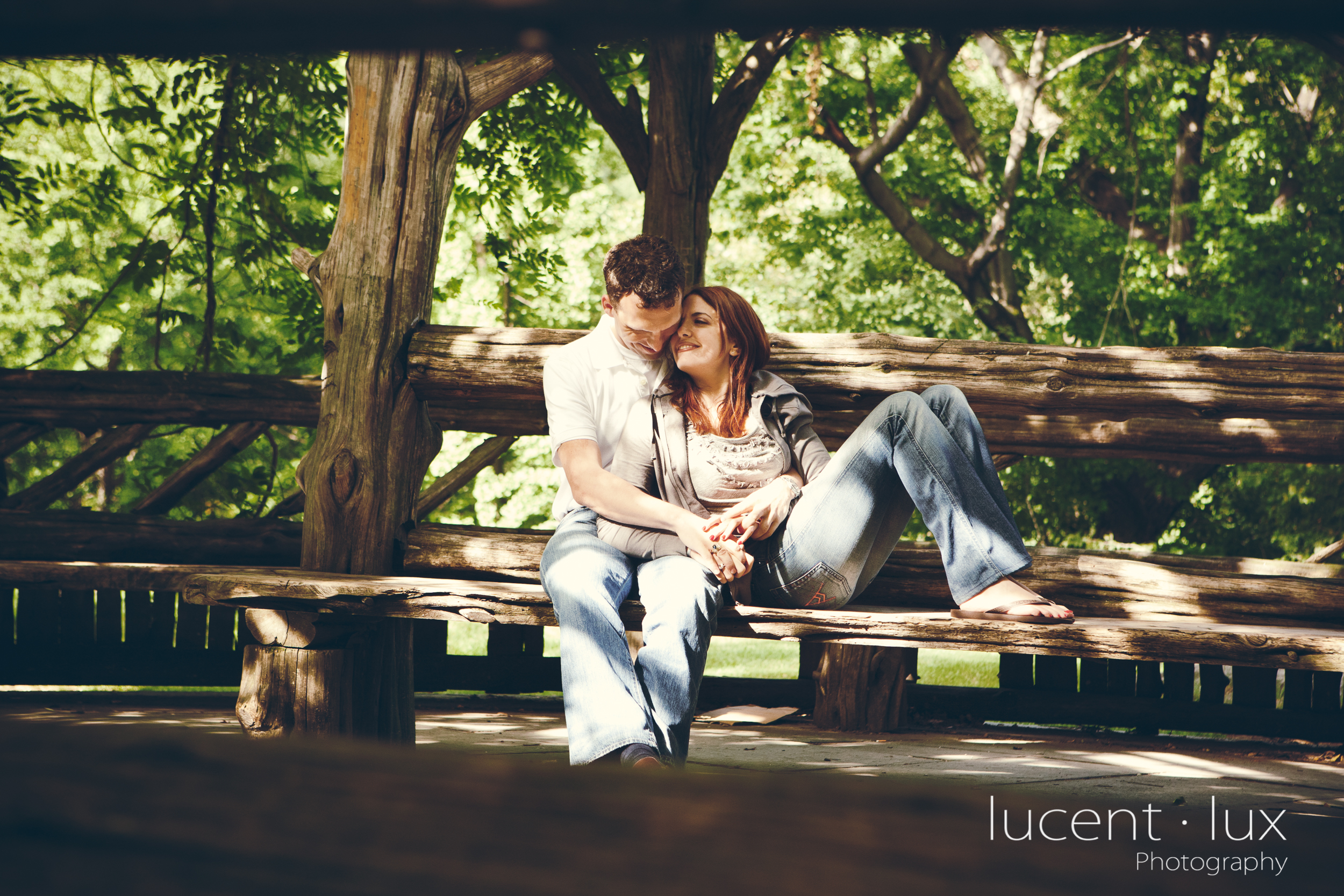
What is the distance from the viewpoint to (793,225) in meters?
12.8

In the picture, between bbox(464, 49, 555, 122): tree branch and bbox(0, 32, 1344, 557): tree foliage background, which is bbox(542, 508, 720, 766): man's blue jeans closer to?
bbox(464, 49, 555, 122): tree branch

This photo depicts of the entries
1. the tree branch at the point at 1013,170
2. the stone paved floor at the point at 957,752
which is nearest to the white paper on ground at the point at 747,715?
the stone paved floor at the point at 957,752

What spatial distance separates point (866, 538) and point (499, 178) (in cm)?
498

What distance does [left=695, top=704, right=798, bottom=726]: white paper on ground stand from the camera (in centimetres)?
502

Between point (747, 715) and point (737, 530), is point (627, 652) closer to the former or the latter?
point (737, 530)

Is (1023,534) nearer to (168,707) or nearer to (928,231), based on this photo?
(928,231)

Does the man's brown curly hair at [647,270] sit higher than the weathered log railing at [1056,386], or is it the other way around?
the man's brown curly hair at [647,270]

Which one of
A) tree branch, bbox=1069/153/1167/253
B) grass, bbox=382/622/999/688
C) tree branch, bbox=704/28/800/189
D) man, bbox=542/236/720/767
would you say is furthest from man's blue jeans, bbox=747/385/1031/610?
tree branch, bbox=1069/153/1167/253

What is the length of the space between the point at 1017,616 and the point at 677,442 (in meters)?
1.05

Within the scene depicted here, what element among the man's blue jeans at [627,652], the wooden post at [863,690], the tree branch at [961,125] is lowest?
the wooden post at [863,690]

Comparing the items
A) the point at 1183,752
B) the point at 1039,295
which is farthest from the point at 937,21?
the point at 1039,295

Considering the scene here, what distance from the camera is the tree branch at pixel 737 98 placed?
523cm

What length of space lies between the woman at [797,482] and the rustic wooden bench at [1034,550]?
15 centimetres

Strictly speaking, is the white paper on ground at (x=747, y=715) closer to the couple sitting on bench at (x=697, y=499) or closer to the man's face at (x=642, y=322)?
the couple sitting on bench at (x=697, y=499)
